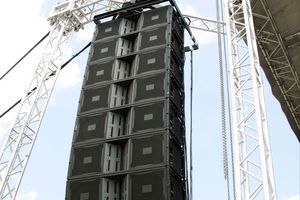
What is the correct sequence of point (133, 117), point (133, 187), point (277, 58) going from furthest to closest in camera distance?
point (277, 58) → point (133, 117) → point (133, 187)

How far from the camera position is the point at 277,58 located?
9.98 metres

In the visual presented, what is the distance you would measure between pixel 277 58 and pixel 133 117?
19.4ft

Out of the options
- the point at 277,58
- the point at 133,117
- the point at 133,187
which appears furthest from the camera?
the point at 277,58

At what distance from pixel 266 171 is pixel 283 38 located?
5.76 metres

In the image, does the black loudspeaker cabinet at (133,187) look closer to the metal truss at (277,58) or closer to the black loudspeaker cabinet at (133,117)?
the black loudspeaker cabinet at (133,117)

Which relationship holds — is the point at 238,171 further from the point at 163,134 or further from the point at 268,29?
the point at 268,29

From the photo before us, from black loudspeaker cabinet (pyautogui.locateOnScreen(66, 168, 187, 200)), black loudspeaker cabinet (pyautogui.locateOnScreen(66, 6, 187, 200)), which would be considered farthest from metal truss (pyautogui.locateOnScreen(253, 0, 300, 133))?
black loudspeaker cabinet (pyautogui.locateOnScreen(66, 168, 187, 200))

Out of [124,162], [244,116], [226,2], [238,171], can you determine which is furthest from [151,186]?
[226,2]

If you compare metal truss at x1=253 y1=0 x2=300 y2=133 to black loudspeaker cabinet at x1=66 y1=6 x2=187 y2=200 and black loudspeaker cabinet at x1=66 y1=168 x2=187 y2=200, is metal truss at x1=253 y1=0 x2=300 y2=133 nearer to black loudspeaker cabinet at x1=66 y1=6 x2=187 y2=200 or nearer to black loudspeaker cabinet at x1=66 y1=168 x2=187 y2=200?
black loudspeaker cabinet at x1=66 y1=6 x2=187 y2=200

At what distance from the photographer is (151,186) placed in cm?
459

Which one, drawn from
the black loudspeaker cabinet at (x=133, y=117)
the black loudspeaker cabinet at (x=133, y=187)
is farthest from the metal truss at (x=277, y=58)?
the black loudspeaker cabinet at (x=133, y=187)

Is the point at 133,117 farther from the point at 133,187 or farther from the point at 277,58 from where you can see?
the point at 277,58

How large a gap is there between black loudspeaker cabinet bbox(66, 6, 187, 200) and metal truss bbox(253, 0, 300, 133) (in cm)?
373

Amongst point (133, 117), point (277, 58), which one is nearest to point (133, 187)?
point (133, 117)
